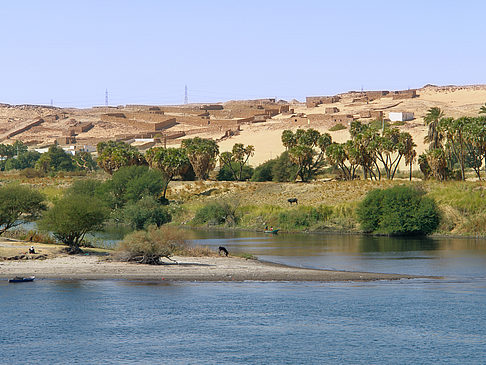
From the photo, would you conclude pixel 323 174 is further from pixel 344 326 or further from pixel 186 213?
pixel 344 326

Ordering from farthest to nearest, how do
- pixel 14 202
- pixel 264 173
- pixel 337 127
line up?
pixel 337 127, pixel 264 173, pixel 14 202

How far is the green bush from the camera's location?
2116 inches

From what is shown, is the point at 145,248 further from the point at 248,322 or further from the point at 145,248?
the point at 248,322

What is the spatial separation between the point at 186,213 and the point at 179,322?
40441 millimetres

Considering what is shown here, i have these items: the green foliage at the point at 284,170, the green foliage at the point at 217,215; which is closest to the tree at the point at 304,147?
the green foliage at the point at 284,170

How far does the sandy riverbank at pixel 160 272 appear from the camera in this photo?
3347 centimetres

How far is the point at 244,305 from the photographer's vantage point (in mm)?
28781

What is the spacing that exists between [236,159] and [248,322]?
61.6 meters

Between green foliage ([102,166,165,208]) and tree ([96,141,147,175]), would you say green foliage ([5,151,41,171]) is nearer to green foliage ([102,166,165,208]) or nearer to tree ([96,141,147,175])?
tree ([96,141,147,175])

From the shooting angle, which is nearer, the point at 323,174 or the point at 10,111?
the point at 323,174

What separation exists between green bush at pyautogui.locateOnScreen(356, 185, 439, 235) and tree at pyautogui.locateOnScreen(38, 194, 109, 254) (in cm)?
2305

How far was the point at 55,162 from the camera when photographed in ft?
347

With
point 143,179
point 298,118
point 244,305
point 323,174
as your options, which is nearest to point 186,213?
point 143,179

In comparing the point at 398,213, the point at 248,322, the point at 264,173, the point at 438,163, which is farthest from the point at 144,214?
the point at 248,322
